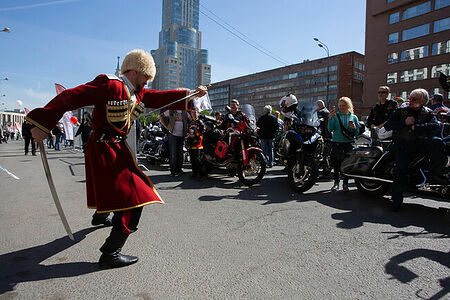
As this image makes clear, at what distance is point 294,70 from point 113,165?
95823 mm

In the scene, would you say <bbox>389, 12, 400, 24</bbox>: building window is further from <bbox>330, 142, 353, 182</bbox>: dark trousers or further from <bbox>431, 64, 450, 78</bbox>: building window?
<bbox>330, 142, 353, 182</bbox>: dark trousers

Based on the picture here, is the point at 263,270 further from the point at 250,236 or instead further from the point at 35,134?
the point at 35,134

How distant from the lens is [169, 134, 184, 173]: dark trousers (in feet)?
25.8

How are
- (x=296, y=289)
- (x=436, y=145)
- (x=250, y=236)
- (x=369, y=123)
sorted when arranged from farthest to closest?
(x=369, y=123) → (x=436, y=145) → (x=250, y=236) → (x=296, y=289)

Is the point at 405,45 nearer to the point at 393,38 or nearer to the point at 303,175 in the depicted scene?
the point at 393,38

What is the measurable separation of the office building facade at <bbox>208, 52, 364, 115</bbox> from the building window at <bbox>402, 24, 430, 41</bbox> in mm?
13960

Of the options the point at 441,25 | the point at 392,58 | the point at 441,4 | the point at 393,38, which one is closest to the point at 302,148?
the point at 441,25

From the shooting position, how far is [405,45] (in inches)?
1711

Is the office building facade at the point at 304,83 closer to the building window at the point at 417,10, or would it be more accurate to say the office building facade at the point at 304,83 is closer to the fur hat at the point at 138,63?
the building window at the point at 417,10

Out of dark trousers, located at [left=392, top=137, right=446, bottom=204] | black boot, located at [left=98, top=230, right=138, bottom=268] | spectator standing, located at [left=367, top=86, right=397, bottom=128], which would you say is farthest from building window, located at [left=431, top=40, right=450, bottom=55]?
black boot, located at [left=98, top=230, right=138, bottom=268]

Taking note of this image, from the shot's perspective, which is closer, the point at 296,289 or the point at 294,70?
the point at 296,289

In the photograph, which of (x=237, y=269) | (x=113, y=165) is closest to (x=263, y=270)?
(x=237, y=269)

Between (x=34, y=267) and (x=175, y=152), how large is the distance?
5.44 metres

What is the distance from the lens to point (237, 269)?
2541 mm
